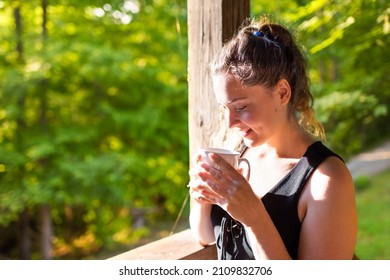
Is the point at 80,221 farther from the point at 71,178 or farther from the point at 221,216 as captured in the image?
the point at 221,216

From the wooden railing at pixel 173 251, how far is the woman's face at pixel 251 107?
0.35 m

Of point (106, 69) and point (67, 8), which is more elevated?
point (67, 8)

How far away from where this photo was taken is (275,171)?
40.2 inches

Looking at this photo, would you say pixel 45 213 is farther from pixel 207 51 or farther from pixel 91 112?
pixel 207 51

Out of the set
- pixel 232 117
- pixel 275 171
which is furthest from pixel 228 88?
pixel 275 171

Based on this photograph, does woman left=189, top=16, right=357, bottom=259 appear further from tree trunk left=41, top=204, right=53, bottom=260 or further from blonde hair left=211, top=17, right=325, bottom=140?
tree trunk left=41, top=204, right=53, bottom=260

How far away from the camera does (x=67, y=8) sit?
5719mm

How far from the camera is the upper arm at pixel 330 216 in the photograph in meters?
0.87

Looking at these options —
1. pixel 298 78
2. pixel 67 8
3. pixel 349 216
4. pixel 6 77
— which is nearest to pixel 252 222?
pixel 349 216

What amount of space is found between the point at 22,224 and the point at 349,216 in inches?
218

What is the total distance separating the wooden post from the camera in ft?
4.07

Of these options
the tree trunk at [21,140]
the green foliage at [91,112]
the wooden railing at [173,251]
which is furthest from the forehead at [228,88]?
the tree trunk at [21,140]

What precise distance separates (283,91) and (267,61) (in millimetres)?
66

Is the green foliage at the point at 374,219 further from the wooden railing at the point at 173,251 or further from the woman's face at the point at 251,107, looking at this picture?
the woman's face at the point at 251,107
